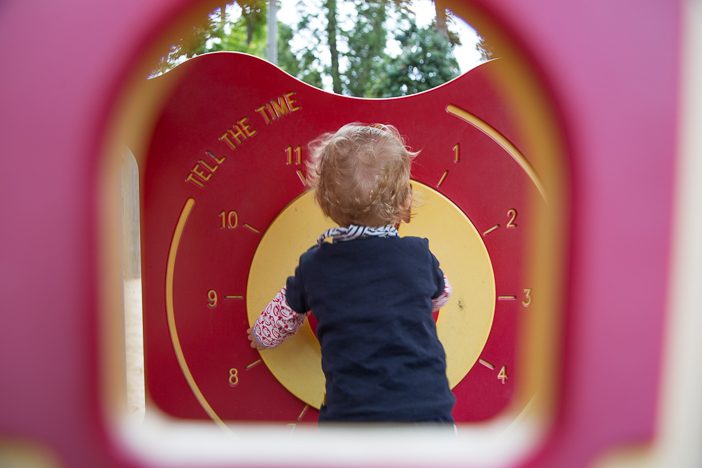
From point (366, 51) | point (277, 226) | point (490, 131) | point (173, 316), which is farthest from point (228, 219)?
point (366, 51)

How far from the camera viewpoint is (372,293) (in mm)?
905

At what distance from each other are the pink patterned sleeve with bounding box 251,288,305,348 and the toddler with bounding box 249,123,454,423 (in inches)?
2.5

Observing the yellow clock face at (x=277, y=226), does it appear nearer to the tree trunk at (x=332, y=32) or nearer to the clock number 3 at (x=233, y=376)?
the clock number 3 at (x=233, y=376)

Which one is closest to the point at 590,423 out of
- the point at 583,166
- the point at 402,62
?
the point at 583,166

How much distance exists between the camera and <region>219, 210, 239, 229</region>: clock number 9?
1.21 m

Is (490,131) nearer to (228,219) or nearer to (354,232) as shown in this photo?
(354,232)

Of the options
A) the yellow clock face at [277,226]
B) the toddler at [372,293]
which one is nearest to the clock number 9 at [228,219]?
the yellow clock face at [277,226]

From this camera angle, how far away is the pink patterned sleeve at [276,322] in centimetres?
110

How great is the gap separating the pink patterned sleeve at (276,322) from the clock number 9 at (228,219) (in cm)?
18

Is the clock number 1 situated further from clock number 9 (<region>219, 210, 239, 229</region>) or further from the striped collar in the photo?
the striped collar

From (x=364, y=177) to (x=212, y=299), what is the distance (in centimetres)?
45

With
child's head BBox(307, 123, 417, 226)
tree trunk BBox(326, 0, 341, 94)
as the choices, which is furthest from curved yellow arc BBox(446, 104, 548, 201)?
tree trunk BBox(326, 0, 341, 94)

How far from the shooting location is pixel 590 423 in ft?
1.93

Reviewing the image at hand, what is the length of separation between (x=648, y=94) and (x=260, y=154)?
31.4 inches
